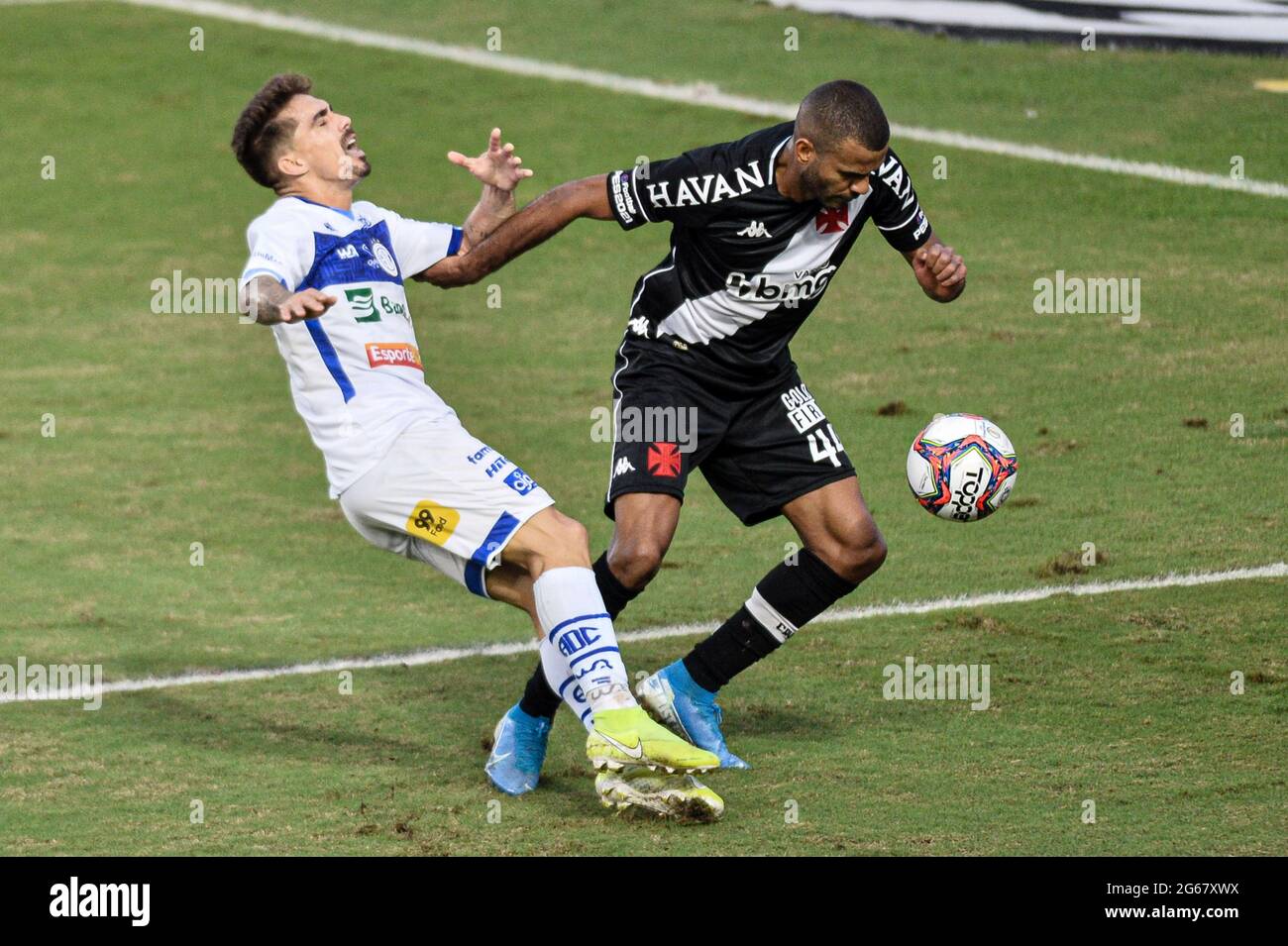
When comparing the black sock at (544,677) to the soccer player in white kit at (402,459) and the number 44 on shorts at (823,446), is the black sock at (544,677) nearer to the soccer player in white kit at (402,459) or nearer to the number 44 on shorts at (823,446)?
the soccer player in white kit at (402,459)

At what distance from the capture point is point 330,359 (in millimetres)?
6285

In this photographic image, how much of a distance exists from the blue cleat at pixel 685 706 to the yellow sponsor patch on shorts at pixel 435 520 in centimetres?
126

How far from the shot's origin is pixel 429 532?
6.18 metres

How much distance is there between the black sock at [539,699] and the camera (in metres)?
6.58

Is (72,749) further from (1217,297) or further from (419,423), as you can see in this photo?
(1217,297)

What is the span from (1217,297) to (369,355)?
29.6 ft

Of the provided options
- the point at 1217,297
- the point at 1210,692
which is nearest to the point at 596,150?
the point at 1217,297

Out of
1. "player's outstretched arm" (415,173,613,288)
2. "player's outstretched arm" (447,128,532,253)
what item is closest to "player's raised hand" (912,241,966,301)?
"player's outstretched arm" (415,173,613,288)

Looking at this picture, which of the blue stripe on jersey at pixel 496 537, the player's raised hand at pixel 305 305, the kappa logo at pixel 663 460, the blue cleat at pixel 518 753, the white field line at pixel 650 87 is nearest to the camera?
the player's raised hand at pixel 305 305

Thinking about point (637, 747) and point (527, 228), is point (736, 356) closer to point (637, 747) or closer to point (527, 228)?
point (527, 228)

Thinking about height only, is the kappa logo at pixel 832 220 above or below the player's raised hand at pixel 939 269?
above

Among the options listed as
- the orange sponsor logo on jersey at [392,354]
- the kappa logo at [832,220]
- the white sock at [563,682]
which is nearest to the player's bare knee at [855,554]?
the kappa logo at [832,220]

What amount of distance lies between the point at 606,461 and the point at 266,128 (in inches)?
216

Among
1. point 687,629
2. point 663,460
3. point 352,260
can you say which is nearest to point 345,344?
point 352,260
